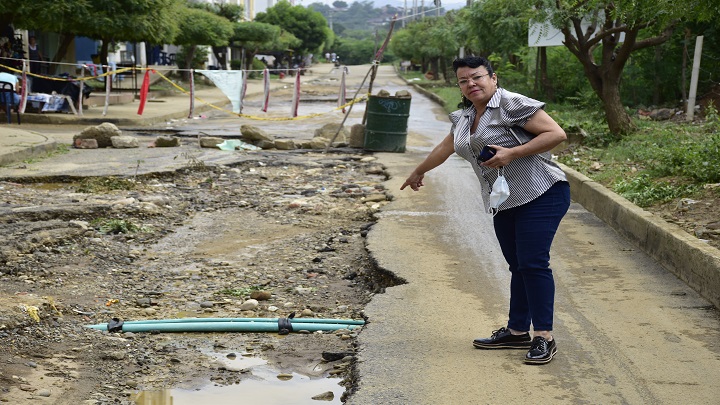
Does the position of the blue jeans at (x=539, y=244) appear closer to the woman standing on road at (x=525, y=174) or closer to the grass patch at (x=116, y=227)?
the woman standing on road at (x=525, y=174)

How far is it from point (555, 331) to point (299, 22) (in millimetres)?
71546

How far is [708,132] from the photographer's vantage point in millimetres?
12734

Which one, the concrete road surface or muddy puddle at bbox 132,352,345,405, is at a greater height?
the concrete road surface

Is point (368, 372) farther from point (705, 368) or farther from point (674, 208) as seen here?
point (674, 208)

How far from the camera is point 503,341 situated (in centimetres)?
455

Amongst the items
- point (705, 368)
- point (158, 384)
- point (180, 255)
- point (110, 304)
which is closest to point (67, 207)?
point (180, 255)

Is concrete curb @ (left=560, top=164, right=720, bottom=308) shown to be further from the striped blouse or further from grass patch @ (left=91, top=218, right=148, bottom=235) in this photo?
grass patch @ (left=91, top=218, right=148, bottom=235)

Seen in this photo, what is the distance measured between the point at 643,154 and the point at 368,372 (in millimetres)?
7683

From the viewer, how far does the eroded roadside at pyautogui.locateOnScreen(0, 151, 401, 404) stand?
14.4 feet

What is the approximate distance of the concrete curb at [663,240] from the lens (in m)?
5.62

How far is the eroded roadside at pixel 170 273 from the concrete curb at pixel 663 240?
2.04m

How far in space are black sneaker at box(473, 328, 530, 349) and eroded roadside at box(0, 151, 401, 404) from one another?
2.21 feet

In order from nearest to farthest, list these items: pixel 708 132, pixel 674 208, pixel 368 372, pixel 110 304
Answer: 1. pixel 368 372
2. pixel 110 304
3. pixel 674 208
4. pixel 708 132

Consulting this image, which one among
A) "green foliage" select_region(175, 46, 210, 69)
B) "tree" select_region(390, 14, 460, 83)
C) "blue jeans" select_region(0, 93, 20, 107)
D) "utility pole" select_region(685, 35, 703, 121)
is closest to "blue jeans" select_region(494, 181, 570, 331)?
"utility pole" select_region(685, 35, 703, 121)
